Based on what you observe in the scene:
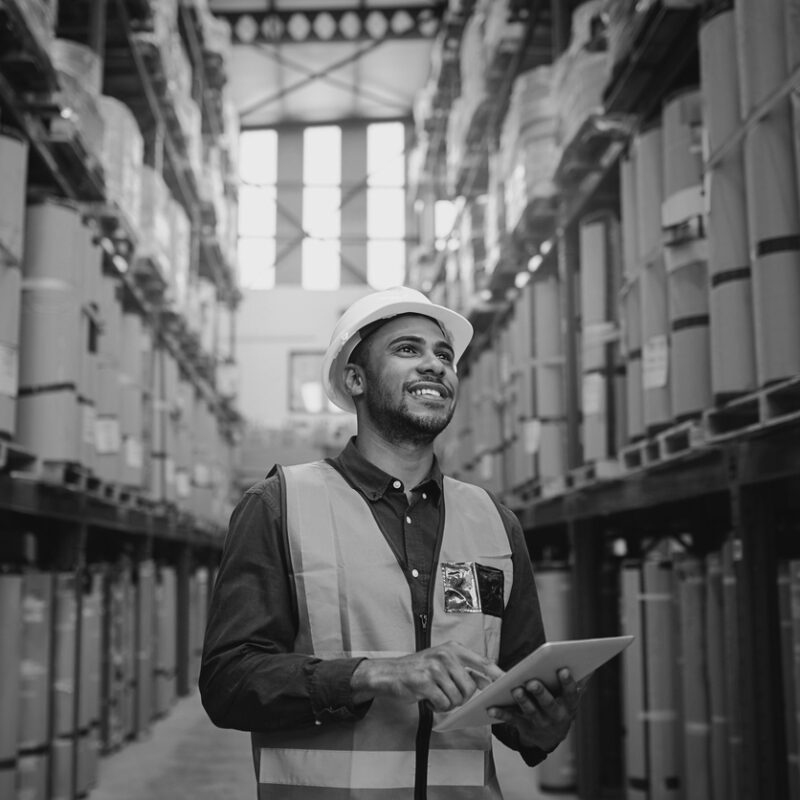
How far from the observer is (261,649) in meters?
1.93

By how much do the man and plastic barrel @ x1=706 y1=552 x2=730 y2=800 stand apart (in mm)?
2119

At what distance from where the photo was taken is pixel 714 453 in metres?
3.59

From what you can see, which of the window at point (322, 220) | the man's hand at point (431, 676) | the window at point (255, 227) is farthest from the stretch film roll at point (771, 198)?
the window at point (255, 227)

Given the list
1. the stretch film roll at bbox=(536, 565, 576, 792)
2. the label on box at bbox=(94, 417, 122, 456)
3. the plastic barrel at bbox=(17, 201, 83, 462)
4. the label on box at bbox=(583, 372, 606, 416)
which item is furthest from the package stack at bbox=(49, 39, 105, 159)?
the stretch film roll at bbox=(536, 565, 576, 792)

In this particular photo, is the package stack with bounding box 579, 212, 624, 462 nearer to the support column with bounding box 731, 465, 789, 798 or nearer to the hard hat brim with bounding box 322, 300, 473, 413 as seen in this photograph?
the support column with bounding box 731, 465, 789, 798

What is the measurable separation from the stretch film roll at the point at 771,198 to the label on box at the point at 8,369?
265cm

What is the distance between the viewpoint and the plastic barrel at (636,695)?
4684mm

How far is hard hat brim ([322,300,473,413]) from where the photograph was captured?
228 cm

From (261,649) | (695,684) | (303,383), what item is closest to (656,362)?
(695,684)

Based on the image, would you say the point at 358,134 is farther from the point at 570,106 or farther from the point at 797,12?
the point at 797,12

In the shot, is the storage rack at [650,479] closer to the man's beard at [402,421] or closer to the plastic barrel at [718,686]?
the plastic barrel at [718,686]

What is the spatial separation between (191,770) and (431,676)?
5.21 m

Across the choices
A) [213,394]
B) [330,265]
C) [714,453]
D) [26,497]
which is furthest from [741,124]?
[330,265]

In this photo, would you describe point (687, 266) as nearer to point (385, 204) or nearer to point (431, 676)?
point (431, 676)
